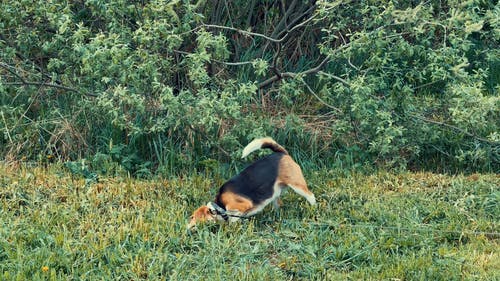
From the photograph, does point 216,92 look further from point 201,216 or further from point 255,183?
point 201,216

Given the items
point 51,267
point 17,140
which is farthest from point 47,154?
point 51,267

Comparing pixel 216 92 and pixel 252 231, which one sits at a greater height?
pixel 216 92

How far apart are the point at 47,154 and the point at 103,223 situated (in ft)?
5.61

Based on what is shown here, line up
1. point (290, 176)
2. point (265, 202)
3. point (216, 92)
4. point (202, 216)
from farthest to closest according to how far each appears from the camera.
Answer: point (216, 92) → point (290, 176) → point (265, 202) → point (202, 216)

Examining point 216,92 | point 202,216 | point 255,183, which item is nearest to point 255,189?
point 255,183

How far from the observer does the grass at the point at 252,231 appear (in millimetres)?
4516

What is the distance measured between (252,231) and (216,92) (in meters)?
1.66

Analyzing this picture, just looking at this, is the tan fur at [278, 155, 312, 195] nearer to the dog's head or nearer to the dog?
the dog

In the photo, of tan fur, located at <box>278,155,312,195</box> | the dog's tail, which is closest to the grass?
tan fur, located at <box>278,155,312,195</box>

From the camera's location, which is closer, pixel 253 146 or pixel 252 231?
pixel 252 231

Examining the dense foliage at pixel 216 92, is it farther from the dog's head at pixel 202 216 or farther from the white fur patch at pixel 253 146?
the dog's head at pixel 202 216

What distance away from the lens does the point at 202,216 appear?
5.05 m

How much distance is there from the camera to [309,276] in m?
4.52

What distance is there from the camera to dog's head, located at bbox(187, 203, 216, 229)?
5.03 meters
